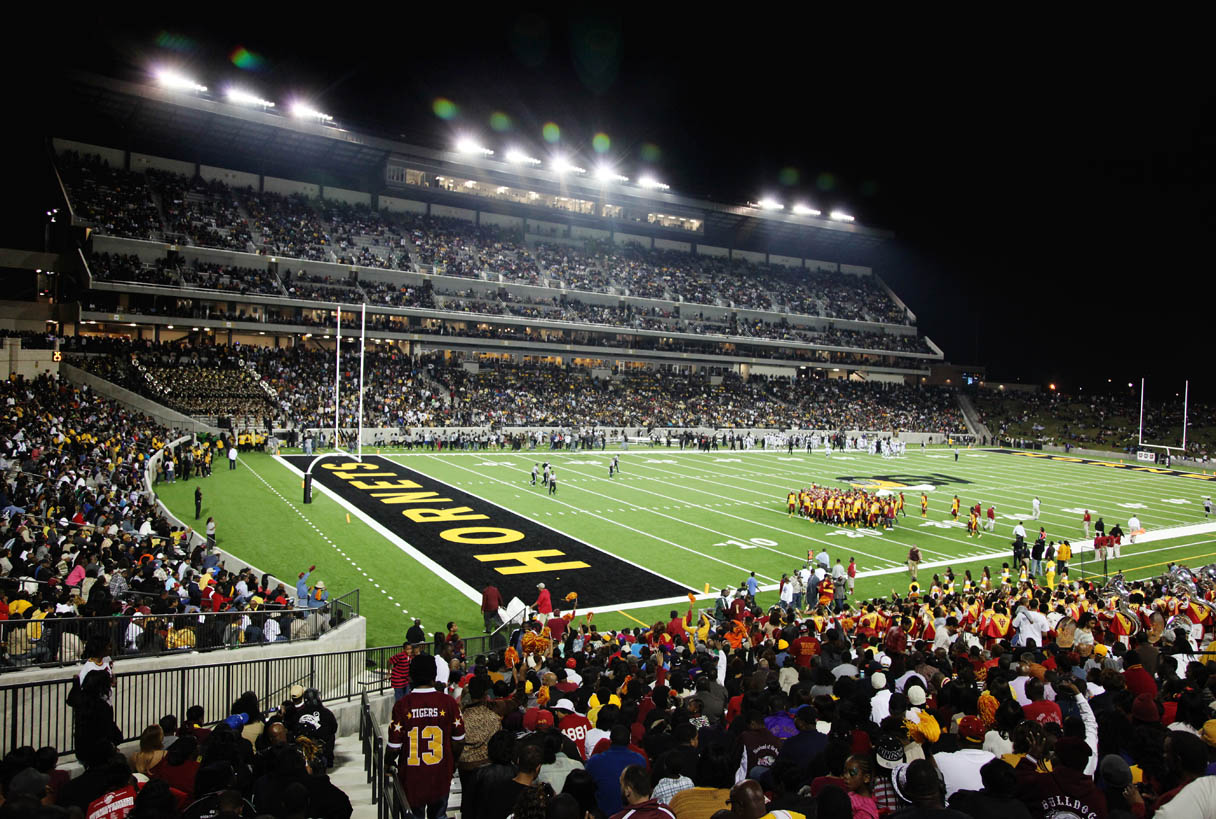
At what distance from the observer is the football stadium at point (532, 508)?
15.9 feet

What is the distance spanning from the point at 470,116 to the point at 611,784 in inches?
2502

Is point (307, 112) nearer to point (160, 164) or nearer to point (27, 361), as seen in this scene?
point (160, 164)

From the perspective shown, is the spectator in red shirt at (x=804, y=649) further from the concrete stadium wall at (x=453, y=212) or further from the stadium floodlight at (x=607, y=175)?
the stadium floodlight at (x=607, y=175)

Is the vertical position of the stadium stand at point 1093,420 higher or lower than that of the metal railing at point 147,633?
higher

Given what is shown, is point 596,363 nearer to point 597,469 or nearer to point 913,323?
point 597,469

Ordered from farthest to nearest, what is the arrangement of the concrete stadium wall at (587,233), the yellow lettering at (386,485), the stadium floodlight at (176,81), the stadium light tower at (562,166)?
1. the concrete stadium wall at (587,233)
2. the stadium light tower at (562,166)
3. the stadium floodlight at (176,81)
4. the yellow lettering at (386,485)

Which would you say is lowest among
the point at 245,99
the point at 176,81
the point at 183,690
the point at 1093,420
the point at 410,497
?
the point at 410,497

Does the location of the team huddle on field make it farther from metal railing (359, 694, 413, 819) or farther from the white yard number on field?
metal railing (359, 694, 413, 819)

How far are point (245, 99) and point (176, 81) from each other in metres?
4.33

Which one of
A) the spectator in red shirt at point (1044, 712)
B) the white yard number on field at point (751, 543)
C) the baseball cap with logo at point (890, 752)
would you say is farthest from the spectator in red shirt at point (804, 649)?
the white yard number on field at point (751, 543)

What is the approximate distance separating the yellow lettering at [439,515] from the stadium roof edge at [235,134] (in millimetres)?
38067

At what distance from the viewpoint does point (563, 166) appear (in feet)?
216

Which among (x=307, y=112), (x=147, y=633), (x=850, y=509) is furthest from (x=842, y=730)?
(x=307, y=112)

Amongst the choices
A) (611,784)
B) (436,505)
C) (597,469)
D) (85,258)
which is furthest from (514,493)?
(85,258)
